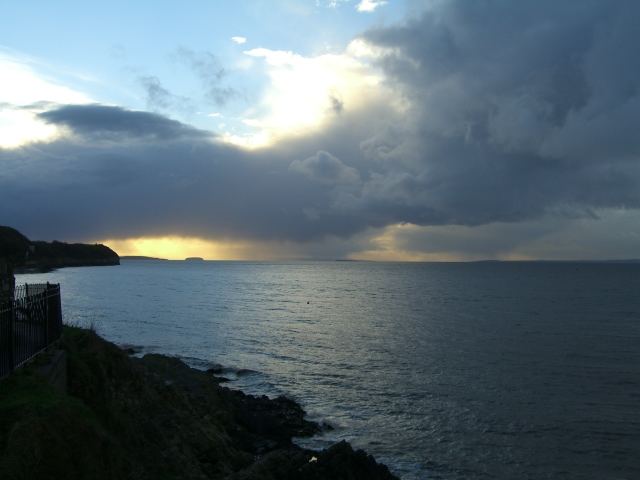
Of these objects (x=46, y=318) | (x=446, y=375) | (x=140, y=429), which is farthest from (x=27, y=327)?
(x=446, y=375)

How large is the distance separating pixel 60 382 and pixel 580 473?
1943 centimetres

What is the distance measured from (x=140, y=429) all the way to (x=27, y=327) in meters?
4.25

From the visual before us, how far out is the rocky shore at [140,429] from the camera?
9.43 m

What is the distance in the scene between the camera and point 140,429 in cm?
1538

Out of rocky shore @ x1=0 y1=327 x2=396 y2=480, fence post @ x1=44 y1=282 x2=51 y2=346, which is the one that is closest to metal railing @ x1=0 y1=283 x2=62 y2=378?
fence post @ x1=44 y1=282 x2=51 y2=346

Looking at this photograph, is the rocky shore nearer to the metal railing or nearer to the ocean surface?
the metal railing

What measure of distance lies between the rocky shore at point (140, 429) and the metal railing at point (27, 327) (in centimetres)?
48

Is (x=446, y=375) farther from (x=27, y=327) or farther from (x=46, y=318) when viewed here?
(x=27, y=327)

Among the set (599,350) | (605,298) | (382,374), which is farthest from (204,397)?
(605,298)

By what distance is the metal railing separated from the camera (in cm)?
1198

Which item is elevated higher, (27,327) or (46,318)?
(46,318)

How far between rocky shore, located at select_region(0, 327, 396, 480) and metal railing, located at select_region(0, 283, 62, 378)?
19.0 inches

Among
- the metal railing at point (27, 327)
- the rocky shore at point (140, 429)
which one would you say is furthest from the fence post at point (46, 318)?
the rocky shore at point (140, 429)

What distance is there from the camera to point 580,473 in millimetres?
21266
